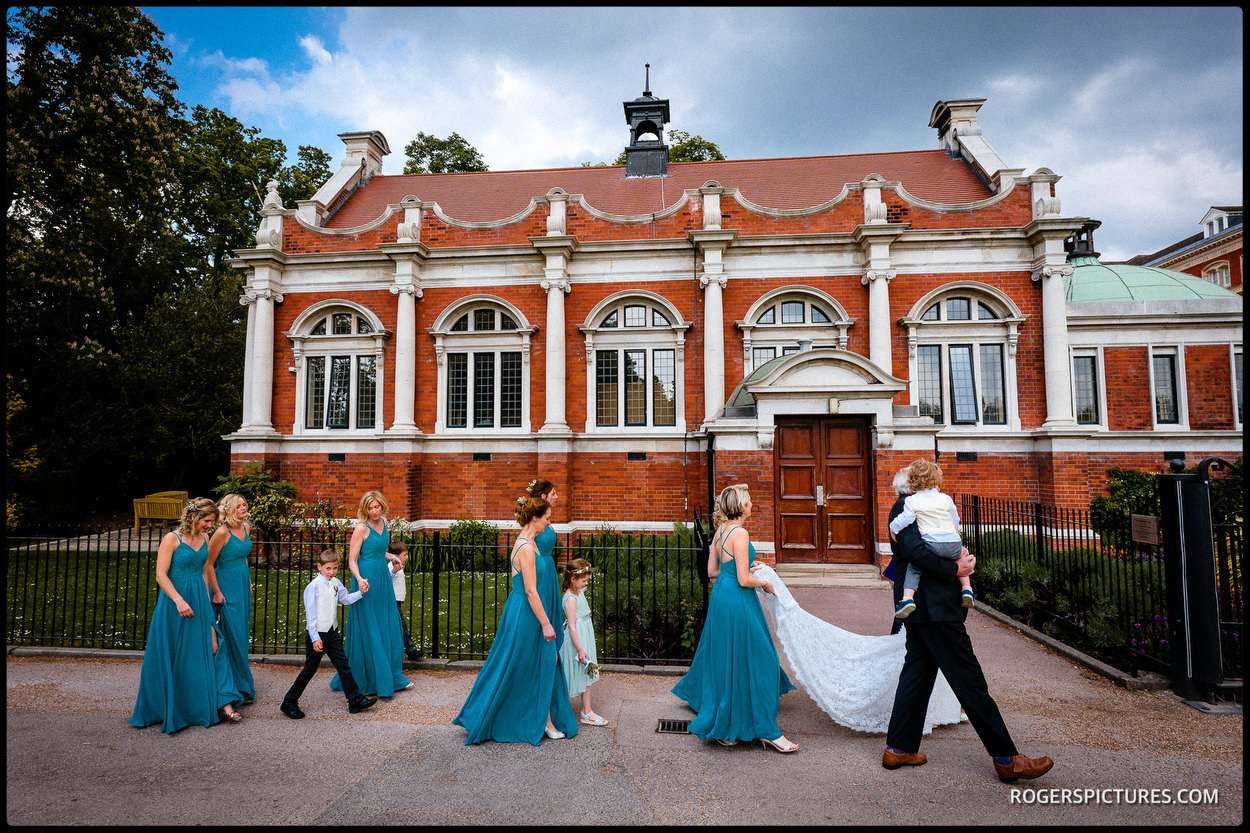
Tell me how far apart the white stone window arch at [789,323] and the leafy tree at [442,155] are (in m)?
22.8

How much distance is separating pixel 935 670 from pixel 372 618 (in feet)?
16.4

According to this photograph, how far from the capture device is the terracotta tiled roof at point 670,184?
1688 cm

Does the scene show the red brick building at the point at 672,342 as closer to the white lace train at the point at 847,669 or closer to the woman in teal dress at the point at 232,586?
the white lace train at the point at 847,669

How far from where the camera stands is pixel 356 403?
1547 centimetres

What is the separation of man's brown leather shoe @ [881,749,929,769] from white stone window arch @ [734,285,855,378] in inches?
404

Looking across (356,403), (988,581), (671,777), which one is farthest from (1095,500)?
(356,403)

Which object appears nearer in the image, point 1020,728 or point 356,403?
point 1020,728

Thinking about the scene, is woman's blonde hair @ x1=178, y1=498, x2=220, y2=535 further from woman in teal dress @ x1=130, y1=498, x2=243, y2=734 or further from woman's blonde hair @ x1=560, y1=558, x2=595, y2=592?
woman's blonde hair @ x1=560, y1=558, x2=595, y2=592

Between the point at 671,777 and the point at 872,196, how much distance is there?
1320 centimetres

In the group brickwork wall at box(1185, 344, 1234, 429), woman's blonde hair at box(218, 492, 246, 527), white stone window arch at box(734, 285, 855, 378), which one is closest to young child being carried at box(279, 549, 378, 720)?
woman's blonde hair at box(218, 492, 246, 527)

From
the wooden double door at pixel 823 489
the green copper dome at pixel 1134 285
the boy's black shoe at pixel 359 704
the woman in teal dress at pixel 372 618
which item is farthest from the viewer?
the green copper dome at pixel 1134 285

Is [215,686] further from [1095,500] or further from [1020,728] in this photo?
[1095,500]

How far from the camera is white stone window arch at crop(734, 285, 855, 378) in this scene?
14273 millimetres

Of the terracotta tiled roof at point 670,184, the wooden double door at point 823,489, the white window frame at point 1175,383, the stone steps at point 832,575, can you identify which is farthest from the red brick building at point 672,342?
the stone steps at point 832,575
